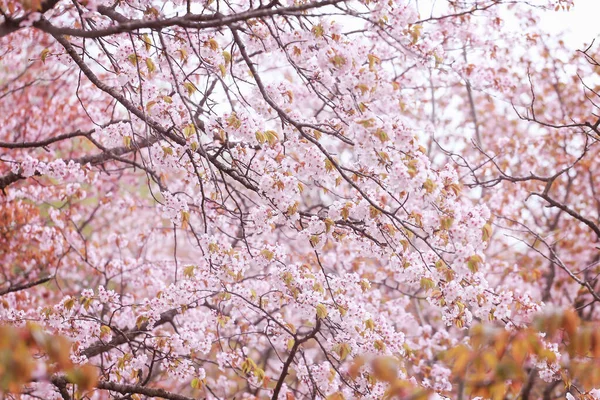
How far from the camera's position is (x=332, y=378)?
3686mm

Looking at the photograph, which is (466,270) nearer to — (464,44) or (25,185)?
(464,44)

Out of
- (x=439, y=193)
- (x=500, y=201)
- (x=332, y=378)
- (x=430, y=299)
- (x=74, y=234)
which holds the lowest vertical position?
(x=332, y=378)

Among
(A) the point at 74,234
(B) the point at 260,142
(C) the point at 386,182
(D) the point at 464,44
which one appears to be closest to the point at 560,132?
(D) the point at 464,44

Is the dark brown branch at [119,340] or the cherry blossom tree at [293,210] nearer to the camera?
the cherry blossom tree at [293,210]

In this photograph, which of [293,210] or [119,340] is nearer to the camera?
[293,210]

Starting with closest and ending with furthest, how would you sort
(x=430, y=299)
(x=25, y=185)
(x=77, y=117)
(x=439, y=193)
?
(x=439, y=193), (x=430, y=299), (x=25, y=185), (x=77, y=117)

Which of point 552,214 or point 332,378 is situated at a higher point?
point 552,214

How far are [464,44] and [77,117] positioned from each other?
205 inches

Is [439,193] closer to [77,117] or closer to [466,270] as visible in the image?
[466,270]

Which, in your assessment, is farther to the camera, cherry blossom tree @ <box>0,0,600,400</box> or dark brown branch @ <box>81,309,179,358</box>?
dark brown branch @ <box>81,309,179,358</box>

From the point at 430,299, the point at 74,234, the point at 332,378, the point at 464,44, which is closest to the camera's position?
the point at 430,299

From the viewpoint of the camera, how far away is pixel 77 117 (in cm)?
775

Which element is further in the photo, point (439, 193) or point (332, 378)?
point (332, 378)

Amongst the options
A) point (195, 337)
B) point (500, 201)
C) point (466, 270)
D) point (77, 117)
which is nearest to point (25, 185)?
point (77, 117)
